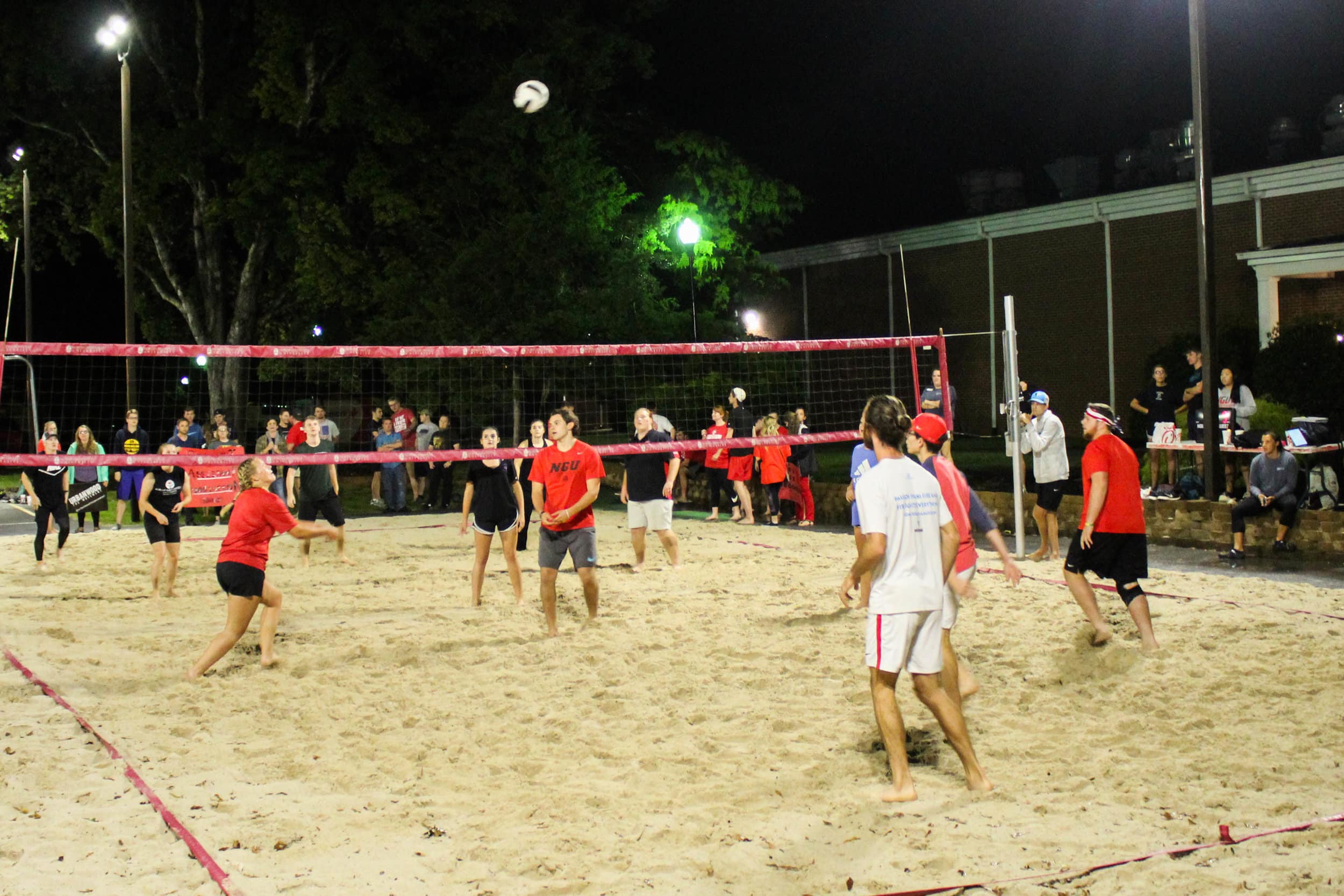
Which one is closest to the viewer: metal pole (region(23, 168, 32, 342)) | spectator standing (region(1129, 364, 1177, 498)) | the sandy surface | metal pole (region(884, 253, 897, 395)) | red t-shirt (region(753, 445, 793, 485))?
the sandy surface

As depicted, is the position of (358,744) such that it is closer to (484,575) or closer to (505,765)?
(505,765)

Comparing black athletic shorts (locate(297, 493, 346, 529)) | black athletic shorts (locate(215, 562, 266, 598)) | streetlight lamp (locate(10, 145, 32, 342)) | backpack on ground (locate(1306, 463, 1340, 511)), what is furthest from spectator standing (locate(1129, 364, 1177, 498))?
streetlight lamp (locate(10, 145, 32, 342))

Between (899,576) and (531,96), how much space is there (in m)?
15.4

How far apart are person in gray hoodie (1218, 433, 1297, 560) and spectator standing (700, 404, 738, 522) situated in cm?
568

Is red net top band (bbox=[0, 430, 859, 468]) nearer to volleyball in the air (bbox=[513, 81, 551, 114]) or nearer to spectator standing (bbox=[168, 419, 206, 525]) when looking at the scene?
spectator standing (bbox=[168, 419, 206, 525])

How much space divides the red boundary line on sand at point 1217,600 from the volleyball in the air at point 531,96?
38.3 feet

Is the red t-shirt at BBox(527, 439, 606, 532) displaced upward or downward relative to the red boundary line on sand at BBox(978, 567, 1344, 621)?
upward

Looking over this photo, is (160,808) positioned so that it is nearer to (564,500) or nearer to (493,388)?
(564,500)

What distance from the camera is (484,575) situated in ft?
35.6

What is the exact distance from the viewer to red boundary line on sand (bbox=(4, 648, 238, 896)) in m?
4.12

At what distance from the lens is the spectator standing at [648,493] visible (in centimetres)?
1086

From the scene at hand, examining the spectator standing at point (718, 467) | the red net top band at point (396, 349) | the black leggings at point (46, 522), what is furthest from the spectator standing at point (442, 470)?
the red net top band at point (396, 349)

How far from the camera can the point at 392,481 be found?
1691 centimetres

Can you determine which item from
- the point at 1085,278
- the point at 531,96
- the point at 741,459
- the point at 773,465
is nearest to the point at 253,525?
the point at 773,465
